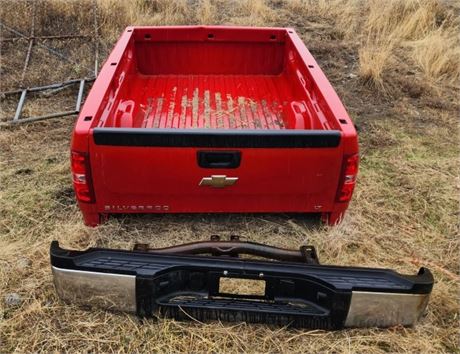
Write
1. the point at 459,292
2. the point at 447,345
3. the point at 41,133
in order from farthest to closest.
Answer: the point at 41,133 < the point at 459,292 < the point at 447,345

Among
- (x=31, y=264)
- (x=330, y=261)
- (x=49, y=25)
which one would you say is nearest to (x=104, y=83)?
(x=31, y=264)

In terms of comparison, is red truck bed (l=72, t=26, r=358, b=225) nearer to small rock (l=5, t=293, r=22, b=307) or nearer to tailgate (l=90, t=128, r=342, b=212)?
tailgate (l=90, t=128, r=342, b=212)

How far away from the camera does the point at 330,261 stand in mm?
3117

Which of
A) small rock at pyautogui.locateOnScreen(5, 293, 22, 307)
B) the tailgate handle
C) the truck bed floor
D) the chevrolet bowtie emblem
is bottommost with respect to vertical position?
small rock at pyautogui.locateOnScreen(5, 293, 22, 307)

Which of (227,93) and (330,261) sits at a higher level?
(227,93)

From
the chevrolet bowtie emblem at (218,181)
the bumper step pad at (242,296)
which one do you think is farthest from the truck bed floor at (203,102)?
the bumper step pad at (242,296)

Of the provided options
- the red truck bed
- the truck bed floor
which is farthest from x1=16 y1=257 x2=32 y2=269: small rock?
the truck bed floor

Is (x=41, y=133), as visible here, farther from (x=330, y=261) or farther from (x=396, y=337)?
(x=396, y=337)

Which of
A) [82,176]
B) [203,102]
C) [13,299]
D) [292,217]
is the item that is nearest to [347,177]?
[292,217]

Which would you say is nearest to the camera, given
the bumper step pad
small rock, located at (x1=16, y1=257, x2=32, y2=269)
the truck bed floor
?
the bumper step pad

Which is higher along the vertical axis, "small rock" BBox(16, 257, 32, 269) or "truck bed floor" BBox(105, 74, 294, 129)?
"truck bed floor" BBox(105, 74, 294, 129)

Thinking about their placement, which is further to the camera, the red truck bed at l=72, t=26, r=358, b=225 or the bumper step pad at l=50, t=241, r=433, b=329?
A: the red truck bed at l=72, t=26, r=358, b=225

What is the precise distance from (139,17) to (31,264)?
5.23m

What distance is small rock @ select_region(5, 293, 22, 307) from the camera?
272cm
